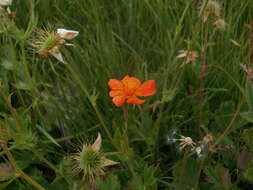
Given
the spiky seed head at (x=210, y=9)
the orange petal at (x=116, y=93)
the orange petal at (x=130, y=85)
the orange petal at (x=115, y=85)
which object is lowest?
the orange petal at (x=116, y=93)

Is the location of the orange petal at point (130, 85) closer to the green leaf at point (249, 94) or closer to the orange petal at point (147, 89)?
the orange petal at point (147, 89)

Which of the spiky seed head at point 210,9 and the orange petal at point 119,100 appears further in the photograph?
the spiky seed head at point 210,9

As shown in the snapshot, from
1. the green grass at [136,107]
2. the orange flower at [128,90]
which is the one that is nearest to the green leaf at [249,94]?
the green grass at [136,107]

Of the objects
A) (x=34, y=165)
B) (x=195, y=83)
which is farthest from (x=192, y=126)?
(x=34, y=165)

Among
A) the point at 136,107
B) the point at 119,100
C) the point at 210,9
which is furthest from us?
the point at 136,107

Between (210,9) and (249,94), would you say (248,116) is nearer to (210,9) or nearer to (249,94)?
(249,94)

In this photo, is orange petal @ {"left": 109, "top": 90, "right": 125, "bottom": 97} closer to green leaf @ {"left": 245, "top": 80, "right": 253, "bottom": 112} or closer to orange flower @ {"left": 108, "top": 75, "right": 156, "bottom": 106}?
orange flower @ {"left": 108, "top": 75, "right": 156, "bottom": 106}

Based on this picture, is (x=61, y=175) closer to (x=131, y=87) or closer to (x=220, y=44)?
(x=131, y=87)

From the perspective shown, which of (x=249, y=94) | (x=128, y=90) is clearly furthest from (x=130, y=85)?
(x=249, y=94)

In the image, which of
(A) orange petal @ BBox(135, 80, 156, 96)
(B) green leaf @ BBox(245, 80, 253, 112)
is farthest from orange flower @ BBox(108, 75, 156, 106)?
(B) green leaf @ BBox(245, 80, 253, 112)

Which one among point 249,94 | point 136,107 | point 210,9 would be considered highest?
point 210,9
